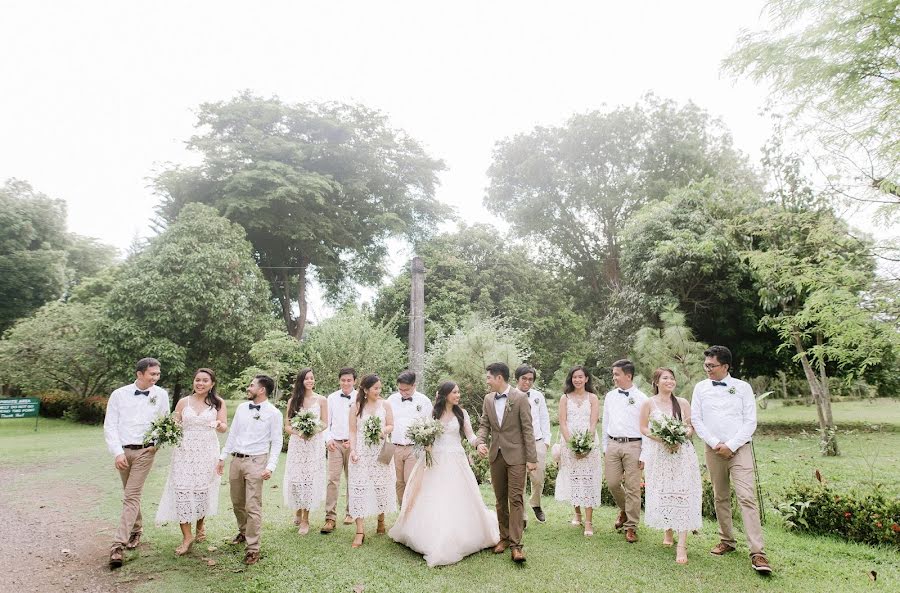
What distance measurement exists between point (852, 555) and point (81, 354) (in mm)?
27271

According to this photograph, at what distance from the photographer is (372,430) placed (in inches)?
258

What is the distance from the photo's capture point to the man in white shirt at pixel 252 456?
232 inches

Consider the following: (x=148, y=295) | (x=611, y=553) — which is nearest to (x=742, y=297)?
(x=611, y=553)

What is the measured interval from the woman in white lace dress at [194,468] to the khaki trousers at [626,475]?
490 cm

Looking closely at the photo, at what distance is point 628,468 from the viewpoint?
6621 millimetres

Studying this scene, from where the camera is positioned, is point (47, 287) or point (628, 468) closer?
point (628, 468)

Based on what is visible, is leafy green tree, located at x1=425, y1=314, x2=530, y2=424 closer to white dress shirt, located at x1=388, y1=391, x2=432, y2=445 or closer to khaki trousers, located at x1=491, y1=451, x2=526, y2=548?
white dress shirt, located at x1=388, y1=391, x2=432, y2=445

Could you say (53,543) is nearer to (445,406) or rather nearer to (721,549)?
(445,406)

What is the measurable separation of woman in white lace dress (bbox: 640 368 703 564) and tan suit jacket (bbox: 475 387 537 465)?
1510 millimetres

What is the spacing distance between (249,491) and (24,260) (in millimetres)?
32079

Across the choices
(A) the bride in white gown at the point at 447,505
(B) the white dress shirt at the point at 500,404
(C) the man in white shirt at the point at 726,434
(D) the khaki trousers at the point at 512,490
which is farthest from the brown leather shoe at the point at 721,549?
(B) the white dress shirt at the point at 500,404

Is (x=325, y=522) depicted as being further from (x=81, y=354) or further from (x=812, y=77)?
(x=81, y=354)

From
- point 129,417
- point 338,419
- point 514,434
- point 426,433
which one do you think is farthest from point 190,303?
point 514,434

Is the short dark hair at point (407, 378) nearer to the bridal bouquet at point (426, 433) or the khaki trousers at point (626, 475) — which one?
the bridal bouquet at point (426, 433)
